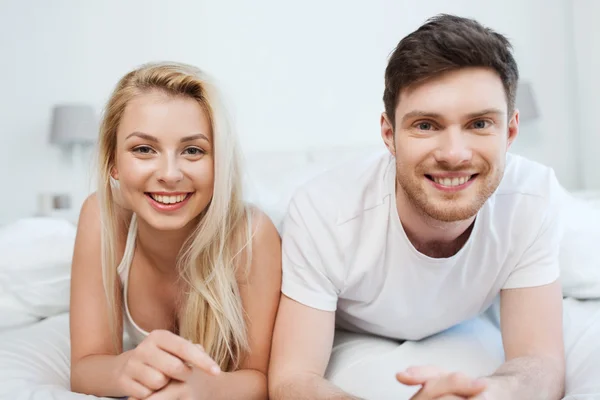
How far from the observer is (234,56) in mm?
2994

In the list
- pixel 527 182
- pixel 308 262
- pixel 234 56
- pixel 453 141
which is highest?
pixel 234 56

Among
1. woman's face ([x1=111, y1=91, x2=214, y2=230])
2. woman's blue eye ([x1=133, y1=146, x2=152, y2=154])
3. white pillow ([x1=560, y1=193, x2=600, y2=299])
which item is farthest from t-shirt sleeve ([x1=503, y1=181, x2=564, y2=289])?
woman's blue eye ([x1=133, y1=146, x2=152, y2=154])

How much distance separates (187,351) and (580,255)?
3.47 ft

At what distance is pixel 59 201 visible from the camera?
3.12 m

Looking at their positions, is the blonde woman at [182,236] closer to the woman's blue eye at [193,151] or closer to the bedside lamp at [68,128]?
the woman's blue eye at [193,151]

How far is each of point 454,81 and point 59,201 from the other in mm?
2554

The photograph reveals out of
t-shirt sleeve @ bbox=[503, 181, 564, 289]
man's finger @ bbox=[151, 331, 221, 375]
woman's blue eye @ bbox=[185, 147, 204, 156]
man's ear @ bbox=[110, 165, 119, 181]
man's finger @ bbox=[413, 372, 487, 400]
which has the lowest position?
man's finger @ bbox=[413, 372, 487, 400]

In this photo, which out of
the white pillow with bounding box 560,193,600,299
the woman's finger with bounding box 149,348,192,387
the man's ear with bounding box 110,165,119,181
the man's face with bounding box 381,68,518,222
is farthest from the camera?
the white pillow with bounding box 560,193,600,299

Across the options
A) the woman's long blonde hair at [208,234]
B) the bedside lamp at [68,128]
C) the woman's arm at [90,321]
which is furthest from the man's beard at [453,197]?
the bedside lamp at [68,128]

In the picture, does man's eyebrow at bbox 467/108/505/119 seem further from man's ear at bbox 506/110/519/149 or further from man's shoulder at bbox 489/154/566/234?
man's shoulder at bbox 489/154/566/234

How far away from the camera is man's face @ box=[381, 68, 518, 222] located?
103cm

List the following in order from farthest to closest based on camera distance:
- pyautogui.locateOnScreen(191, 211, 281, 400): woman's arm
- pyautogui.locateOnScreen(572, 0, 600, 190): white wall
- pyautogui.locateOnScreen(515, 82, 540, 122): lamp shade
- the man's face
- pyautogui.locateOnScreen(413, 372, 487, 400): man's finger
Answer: pyautogui.locateOnScreen(572, 0, 600, 190): white wall < pyautogui.locateOnScreen(515, 82, 540, 122): lamp shade < pyautogui.locateOnScreen(191, 211, 281, 400): woman's arm < the man's face < pyautogui.locateOnScreen(413, 372, 487, 400): man's finger

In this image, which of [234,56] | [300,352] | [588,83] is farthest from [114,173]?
[588,83]

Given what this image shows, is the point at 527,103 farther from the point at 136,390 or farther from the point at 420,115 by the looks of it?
the point at 136,390
